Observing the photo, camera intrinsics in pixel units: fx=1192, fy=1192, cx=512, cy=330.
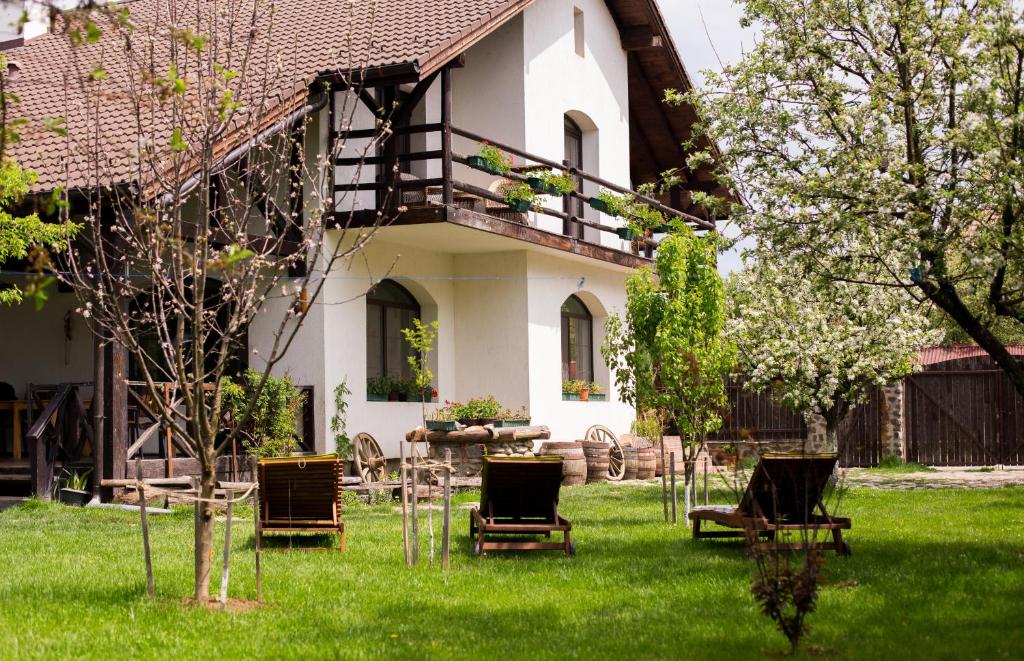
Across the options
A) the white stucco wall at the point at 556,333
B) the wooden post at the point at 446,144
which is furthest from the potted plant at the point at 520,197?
the wooden post at the point at 446,144

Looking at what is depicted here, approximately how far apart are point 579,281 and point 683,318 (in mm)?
8706

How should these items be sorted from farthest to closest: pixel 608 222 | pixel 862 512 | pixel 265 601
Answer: pixel 608 222 < pixel 862 512 < pixel 265 601

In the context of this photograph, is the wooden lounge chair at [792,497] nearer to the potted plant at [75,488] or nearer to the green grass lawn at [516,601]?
the green grass lawn at [516,601]

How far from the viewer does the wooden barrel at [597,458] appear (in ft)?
63.6

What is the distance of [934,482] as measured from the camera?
712 inches

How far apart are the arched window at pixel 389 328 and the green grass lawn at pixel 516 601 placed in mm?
6953

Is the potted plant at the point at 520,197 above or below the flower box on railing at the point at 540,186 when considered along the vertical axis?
below

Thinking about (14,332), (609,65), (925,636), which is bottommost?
(925,636)

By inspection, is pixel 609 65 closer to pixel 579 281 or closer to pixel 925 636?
pixel 579 281

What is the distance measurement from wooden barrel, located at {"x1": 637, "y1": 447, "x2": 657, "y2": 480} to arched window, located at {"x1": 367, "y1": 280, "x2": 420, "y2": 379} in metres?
4.26

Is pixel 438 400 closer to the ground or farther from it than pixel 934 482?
farther from it

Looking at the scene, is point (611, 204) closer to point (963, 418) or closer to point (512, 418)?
point (512, 418)

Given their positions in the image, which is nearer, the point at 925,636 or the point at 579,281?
the point at 925,636

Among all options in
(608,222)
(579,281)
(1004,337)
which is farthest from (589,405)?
(1004,337)
